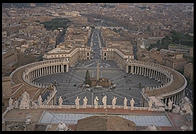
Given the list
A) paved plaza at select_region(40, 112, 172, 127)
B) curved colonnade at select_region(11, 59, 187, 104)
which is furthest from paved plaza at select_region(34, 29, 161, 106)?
paved plaza at select_region(40, 112, 172, 127)

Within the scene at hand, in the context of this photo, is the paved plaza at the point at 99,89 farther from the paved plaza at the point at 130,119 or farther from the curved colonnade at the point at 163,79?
the paved plaza at the point at 130,119

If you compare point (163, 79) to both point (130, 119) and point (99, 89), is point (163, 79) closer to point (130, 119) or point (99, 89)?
point (99, 89)

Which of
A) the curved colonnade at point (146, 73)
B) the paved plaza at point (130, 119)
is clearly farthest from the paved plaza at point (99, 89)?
the paved plaza at point (130, 119)

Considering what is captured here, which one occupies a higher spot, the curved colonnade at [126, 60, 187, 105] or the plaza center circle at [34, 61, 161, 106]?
the curved colonnade at [126, 60, 187, 105]

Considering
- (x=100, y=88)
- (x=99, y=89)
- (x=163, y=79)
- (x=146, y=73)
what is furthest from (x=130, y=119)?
(x=146, y=73)

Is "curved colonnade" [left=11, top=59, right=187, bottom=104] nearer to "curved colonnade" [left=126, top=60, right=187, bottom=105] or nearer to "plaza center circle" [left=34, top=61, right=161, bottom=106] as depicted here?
"curved colonnade" [left=126, top=60, right=187, bottom=105]

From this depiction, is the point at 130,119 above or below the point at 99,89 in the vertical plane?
above

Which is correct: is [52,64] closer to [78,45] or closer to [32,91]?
[78,45]

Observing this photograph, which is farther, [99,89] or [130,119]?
[99,89]
